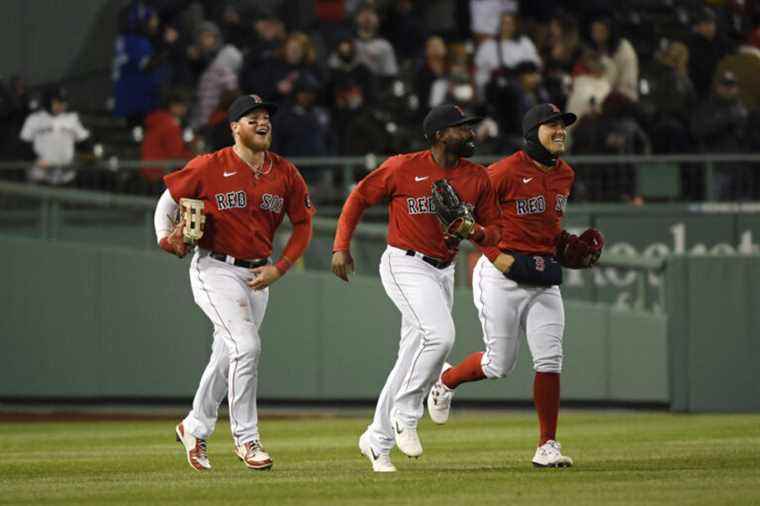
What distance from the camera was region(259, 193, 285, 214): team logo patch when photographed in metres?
9.77

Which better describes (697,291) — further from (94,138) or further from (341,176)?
(94,138)

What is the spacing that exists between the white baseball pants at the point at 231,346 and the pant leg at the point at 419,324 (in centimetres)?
81

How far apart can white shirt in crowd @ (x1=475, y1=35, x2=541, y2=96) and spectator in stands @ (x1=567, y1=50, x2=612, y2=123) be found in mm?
793

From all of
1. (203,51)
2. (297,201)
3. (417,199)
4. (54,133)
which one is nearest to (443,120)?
(417,199)

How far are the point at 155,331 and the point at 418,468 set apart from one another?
7968mm

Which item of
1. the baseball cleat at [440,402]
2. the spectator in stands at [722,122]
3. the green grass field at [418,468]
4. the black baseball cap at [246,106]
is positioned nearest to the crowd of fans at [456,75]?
the spectator in stands at [722,122]

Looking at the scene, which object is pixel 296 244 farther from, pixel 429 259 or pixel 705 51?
pixel 705 51

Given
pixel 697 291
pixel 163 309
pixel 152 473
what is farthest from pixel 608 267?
pixel 152 473

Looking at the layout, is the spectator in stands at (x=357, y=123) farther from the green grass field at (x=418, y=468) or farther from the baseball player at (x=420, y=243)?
the baseball player at (x=420, y=243)

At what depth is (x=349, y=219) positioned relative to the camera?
9.71 m

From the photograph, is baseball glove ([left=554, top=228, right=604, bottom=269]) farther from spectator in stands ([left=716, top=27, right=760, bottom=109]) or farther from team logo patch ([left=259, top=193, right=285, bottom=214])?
spectator in stands ([left=716, top=27, right=760, bottom=109])

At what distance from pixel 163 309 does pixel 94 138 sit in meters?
→ 3.01

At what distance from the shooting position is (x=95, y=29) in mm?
22250

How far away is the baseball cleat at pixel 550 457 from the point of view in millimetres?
9547
